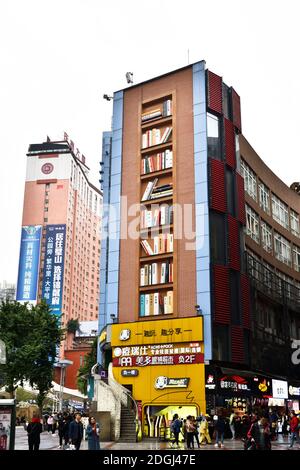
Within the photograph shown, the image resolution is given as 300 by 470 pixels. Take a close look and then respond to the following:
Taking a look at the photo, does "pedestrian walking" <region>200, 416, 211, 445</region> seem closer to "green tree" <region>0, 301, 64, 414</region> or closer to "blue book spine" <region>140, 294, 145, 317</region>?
"blue book spine" <region>140, 294, 145, 317</region>

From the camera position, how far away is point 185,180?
4028 centimetres

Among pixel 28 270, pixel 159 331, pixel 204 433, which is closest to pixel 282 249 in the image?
pixel 159 331

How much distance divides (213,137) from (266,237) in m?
15.0

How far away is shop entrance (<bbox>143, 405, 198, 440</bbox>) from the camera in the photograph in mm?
34688

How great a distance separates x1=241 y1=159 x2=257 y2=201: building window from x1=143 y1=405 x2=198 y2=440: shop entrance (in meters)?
20.3

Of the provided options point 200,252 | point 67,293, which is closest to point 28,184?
point 67,293

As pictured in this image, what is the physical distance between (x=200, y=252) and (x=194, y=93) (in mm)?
12486

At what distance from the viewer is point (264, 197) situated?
5309 centimetres

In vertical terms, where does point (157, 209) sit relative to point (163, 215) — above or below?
above

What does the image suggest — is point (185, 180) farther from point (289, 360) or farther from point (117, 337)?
point (289, 360)

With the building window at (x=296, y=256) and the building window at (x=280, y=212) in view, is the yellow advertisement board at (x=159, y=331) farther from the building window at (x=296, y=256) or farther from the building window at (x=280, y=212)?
the building window at (x=296, y=256)

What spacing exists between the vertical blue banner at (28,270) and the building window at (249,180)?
250 feet

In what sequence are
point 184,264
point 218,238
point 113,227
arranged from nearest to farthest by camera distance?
point 184,264 → point 218,238 → point 113,227

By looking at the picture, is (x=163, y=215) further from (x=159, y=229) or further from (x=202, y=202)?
(x=202, y=202)
